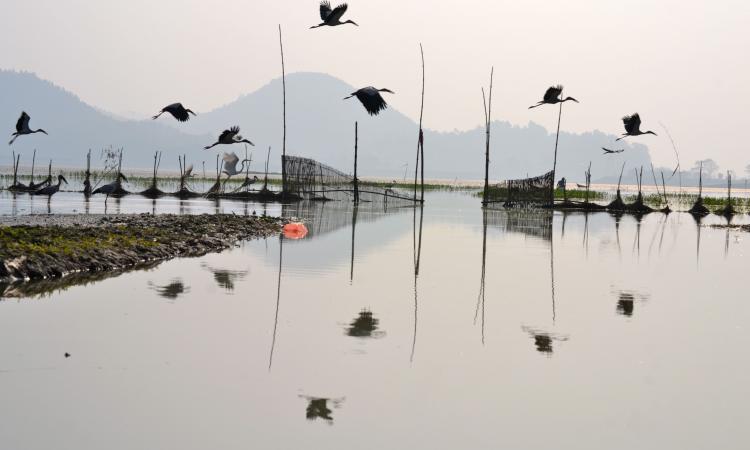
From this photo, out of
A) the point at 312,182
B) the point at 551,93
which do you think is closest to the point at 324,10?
the point at 551,93

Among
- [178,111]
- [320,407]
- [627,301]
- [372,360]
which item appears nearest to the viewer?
[320,407]

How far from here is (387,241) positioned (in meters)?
25.6

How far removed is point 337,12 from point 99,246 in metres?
11.0

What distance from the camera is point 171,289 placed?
13.6m

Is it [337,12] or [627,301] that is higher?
[337,12]

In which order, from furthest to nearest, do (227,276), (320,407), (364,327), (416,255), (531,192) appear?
(531,192) < (416,255) < (227,276) < (364,327) < (320,407)

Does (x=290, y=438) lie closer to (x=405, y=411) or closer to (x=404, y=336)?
(x=405, y=411)

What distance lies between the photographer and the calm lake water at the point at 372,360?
689 cm

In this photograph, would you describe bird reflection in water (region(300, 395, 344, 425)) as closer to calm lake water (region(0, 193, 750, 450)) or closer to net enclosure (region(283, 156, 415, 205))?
calm lake water (region(0, 193, 750, 450))

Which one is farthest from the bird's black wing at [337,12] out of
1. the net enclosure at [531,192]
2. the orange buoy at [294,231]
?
the net enclosure at [531,192]

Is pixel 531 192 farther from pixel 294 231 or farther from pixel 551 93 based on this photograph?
pixel 294 231

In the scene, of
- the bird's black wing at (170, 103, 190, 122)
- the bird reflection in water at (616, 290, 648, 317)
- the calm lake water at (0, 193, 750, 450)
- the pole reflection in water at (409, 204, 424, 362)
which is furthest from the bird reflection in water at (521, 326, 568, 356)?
the bird's black wing at (170, 103, 190, 122)

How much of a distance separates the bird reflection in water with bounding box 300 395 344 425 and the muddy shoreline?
21.8ft

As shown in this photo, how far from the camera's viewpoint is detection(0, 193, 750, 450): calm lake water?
689cm
